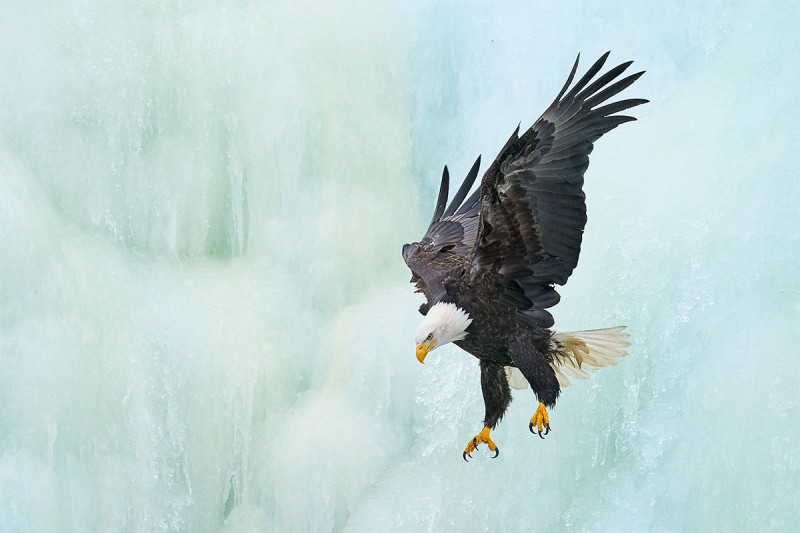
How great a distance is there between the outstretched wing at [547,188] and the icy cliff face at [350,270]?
1.03 metres

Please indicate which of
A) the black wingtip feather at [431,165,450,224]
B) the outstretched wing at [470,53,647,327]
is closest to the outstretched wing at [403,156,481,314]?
the black wingtip feather at [431,165,450,224]

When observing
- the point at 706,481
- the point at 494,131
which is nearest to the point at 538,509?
the point at 706,481

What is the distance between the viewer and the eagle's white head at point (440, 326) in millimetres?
4316

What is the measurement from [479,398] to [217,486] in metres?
1.17

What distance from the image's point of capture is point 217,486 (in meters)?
5.87

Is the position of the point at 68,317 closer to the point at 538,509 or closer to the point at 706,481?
the point at 538,509

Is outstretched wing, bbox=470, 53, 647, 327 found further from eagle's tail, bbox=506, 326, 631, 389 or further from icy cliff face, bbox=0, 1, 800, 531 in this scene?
icy cliff face, bbox=0, 1, 800, 531

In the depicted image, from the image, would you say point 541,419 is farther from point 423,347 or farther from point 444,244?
point 444,244

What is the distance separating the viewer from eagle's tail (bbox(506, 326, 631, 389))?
4680mm

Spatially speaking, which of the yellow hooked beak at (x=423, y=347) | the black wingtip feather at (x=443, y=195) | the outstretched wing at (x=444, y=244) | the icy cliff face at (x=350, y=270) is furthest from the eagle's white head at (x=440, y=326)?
the icy cliff face at (x=350, y=270)

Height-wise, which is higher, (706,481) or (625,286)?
(625,286)

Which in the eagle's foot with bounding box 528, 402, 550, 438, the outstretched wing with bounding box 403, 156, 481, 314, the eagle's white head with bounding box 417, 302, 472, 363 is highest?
the outstretched wing with bounding box 403, 156, 481, 314

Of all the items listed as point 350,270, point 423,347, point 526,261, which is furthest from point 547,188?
point 350,270

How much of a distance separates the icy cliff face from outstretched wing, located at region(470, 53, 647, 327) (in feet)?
3.36
